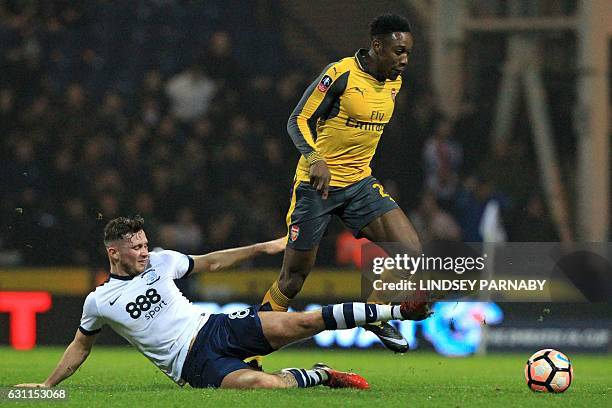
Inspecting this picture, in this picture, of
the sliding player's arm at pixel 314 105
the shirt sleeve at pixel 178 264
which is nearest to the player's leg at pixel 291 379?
the shirt sleeve at pixel 178 264

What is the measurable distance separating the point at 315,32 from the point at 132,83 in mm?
2536

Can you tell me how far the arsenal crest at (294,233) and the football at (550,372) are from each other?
66.1 inches

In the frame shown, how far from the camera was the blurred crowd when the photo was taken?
1240cm

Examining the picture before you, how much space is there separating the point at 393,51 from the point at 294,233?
1.26 metres

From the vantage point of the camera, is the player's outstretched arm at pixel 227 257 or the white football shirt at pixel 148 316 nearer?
the white football shirt at pixel 148 316

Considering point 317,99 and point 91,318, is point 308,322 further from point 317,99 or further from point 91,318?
point 317,99

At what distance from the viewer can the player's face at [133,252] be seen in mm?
6988

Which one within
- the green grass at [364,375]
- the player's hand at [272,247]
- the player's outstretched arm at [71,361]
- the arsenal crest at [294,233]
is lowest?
the green grass at [364,375]

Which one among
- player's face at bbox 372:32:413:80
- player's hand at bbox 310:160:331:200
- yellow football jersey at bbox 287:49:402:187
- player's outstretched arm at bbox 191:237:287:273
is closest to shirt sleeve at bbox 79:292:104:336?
player's outstretched arm at bbox 191:237:287:273

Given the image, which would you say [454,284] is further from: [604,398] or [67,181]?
[67,181]

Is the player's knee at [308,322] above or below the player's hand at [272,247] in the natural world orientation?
below

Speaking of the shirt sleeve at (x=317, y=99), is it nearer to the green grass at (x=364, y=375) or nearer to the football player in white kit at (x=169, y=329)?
the football player in white kit at (x=169, y=329)

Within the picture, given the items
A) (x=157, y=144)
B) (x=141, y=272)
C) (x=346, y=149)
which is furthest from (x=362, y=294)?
(x=141, y=272)

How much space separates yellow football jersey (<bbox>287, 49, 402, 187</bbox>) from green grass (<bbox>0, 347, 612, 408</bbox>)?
1366 mm
